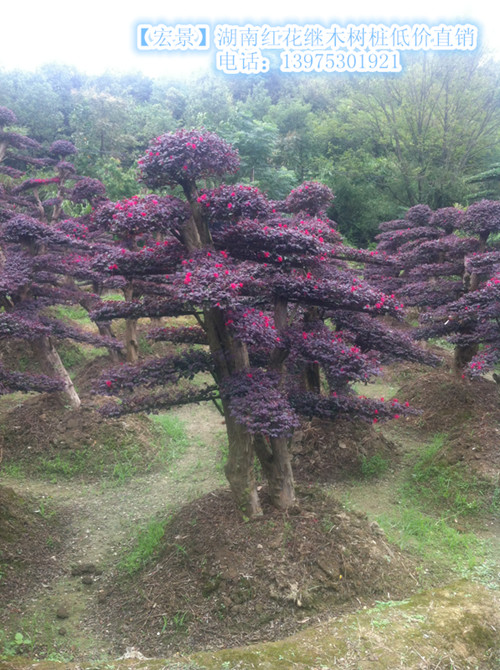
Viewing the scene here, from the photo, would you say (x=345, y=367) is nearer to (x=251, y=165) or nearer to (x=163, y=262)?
(x=163, y=262)

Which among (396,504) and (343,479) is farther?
(343,479)

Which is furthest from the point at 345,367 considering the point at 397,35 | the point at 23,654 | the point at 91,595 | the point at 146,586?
the point at 397,35

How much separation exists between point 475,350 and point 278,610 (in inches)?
291

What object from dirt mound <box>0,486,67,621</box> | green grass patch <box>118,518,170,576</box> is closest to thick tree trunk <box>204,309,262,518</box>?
green grass patch <box>118,518,170,576</box>

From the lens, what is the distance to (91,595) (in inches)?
192

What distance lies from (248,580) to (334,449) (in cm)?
358

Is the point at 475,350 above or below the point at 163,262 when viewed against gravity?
below

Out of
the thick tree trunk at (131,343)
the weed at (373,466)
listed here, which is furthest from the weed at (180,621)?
the thick tree trunk at (131,343)

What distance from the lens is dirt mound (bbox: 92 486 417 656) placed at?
4.15 meters

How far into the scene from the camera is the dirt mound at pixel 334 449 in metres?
7.45

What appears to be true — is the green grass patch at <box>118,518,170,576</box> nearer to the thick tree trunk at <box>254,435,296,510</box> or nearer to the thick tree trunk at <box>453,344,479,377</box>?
the thick tree trunk at <box>254,435,296,510</box>

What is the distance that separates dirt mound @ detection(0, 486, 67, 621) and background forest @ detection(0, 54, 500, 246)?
1215cm

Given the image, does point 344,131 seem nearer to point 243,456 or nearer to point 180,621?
point 243,456

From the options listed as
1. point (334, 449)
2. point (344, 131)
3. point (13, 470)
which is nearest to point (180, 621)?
point (334, 449)
